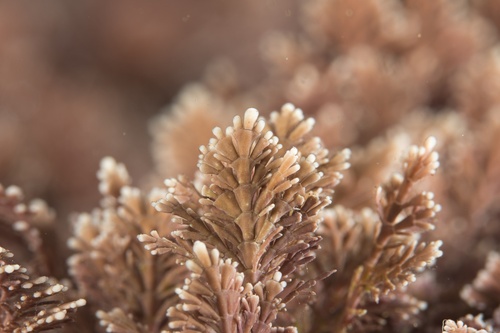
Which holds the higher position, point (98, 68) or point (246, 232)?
point (98, 68)

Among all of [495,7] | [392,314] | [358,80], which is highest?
[495,7]

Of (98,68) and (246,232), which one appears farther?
(98,68)

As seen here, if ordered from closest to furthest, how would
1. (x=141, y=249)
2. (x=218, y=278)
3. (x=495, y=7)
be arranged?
1. (x=218, y=278)
2. (x=141, y=249)
3. (x=495, y=7)

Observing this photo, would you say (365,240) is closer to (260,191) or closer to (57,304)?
(260,191)

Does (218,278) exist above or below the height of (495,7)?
below

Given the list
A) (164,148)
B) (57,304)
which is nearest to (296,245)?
(57,304)

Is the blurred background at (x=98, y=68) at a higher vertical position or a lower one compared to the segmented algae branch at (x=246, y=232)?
higher

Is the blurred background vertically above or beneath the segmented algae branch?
above

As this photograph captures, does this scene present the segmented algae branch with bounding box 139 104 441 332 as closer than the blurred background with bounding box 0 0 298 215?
Yes

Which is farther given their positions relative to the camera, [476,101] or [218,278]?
[476,101]

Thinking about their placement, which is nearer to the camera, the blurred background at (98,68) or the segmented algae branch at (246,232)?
the segmented algae branch at (246,232)

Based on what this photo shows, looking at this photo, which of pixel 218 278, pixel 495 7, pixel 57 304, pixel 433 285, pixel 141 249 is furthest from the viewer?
pixel 495 7
